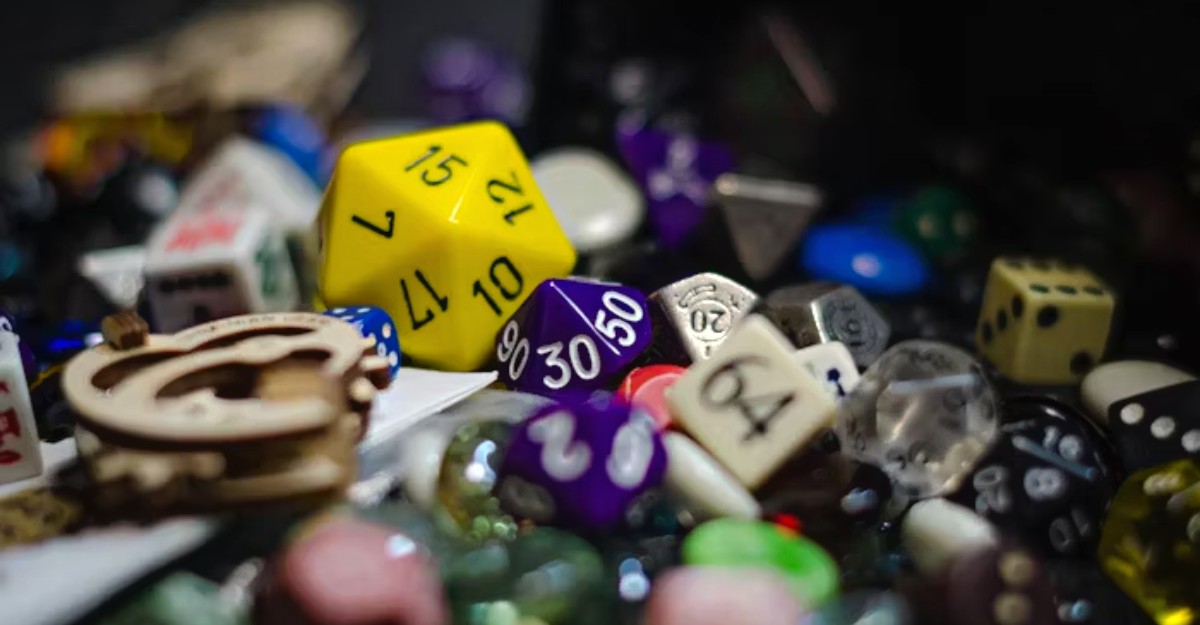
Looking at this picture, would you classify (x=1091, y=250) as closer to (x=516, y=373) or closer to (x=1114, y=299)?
(x=1114, y=299)

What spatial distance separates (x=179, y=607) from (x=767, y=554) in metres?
0.45

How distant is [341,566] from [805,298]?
621 millimetres

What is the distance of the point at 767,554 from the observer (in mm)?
780

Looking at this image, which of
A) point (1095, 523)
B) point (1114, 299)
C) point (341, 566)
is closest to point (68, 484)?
point (341, 566)

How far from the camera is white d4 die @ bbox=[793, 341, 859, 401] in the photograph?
952 millimetres

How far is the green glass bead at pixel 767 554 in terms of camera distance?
76 centimetres

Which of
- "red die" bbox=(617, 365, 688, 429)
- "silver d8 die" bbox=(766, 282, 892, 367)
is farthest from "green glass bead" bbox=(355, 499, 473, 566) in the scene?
"silver d8 die" bbox=(766, 282, 892, 367)

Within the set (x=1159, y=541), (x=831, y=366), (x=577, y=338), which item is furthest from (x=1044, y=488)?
(x=577, y=338)

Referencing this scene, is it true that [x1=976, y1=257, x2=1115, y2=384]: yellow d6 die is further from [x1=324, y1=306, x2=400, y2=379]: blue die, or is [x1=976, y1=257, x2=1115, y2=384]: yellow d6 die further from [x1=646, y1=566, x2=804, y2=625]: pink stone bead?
[x1=324, y1=306, x2=400, y2=379]: blue die

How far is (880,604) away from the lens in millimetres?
771

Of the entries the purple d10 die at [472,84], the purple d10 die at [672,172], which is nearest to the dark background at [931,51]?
the purple d10 die at [472,84]

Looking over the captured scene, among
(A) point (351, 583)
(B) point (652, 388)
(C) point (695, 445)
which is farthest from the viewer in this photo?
(B) point (652, 388)

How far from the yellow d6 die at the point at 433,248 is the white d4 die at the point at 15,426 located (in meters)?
0.34

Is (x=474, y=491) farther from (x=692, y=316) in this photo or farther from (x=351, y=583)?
(x=692, y=316)
